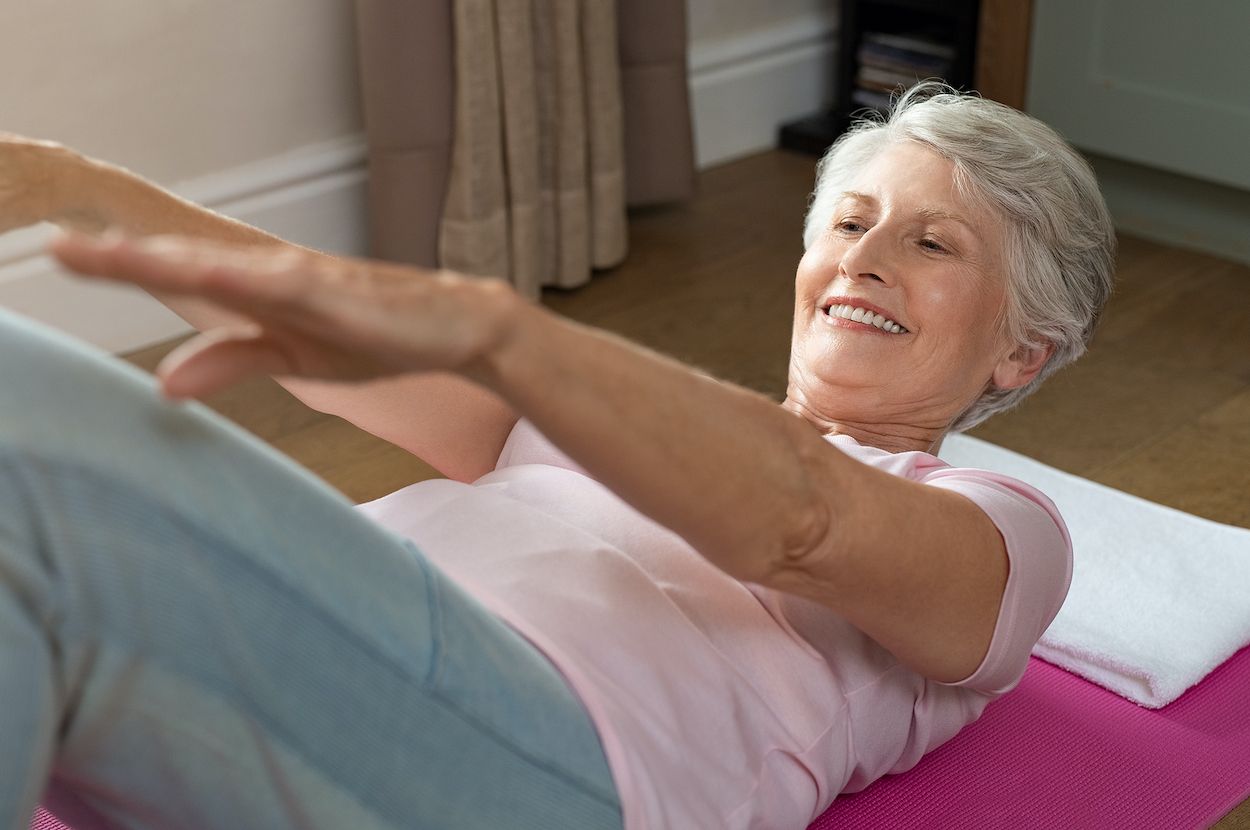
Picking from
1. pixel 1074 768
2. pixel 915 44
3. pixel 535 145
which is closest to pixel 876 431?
pixel 1074 768

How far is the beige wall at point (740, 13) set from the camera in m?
3.85

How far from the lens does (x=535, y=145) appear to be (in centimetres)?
313

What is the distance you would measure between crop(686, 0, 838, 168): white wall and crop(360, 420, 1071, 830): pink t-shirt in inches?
101

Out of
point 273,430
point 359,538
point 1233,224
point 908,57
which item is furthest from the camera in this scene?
point 908,57

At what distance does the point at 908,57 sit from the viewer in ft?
12.9

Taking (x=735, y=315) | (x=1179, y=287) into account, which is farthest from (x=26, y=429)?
(x=1179, y=287)

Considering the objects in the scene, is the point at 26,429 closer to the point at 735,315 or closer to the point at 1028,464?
the point at 1028,464

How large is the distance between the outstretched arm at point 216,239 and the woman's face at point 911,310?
0.35 m

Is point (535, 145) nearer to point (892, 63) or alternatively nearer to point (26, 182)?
point (892, 63)

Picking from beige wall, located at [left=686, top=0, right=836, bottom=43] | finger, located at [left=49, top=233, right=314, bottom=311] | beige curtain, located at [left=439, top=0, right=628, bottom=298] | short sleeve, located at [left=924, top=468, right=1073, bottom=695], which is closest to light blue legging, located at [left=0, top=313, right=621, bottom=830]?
finger, located at [left=49, top=233, right=314, bottom=311]

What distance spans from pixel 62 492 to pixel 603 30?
2412 millimetres

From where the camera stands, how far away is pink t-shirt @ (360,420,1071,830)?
1249 millimetres

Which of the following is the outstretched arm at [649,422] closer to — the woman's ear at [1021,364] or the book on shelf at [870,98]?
the woman's ear at [1021,364]

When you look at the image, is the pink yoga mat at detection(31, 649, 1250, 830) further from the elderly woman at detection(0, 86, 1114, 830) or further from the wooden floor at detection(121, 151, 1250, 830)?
the wooden floor at detection(121, 151, 1250, 830)
